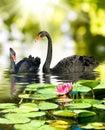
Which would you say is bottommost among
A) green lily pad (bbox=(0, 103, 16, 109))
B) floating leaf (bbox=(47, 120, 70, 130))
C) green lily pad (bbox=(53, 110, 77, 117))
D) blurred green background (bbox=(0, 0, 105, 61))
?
floating leaf (bbox=(47, 120, 70, 130))

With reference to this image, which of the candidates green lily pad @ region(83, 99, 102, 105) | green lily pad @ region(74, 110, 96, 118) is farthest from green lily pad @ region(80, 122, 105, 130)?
green lily pad @ region(83, 99, 102, 105)

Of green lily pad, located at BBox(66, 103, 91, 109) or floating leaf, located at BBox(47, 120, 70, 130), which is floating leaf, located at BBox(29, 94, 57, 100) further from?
floating leaf, located at BBox(47, 120, 70, 130)

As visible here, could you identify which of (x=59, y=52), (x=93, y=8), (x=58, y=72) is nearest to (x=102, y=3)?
(x=93, y=8)

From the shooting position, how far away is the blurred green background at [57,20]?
40.0 feet

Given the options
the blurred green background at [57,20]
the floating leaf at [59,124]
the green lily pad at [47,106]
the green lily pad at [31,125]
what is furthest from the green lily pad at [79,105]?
the blurred green background at [57,20]

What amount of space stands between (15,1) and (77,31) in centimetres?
304

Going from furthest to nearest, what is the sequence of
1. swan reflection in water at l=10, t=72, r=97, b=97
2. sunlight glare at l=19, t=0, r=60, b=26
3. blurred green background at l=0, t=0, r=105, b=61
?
sunlight glare at l=19, t=0, r=60, b=26
blurred green background at l=0, t=0, r=105, b=61
swan reflection in water at l=10, t=72, r=97, b=97

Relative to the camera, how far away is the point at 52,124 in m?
3.65

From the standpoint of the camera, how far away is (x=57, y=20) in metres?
14.4

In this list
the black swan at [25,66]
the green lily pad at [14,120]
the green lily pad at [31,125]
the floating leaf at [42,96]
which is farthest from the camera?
the black swan at [25,66]

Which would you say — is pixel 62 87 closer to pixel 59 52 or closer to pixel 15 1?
pixel 59 52

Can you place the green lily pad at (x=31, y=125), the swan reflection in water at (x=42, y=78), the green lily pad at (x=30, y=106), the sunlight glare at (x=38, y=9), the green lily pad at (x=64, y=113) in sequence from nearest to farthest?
the green lily pad at (x=31, y=125)
the green lily pad at (x=64, y=113)
the green lily pad at (x=30, y=106)
the swan reflection in water at (x=42, y=78)
the sunlight glare at (x=38, y=9)

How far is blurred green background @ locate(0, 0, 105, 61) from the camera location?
40.0 ft

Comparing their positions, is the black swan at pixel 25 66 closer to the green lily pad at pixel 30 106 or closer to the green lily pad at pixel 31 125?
the green lily pad at pixel 30 106
